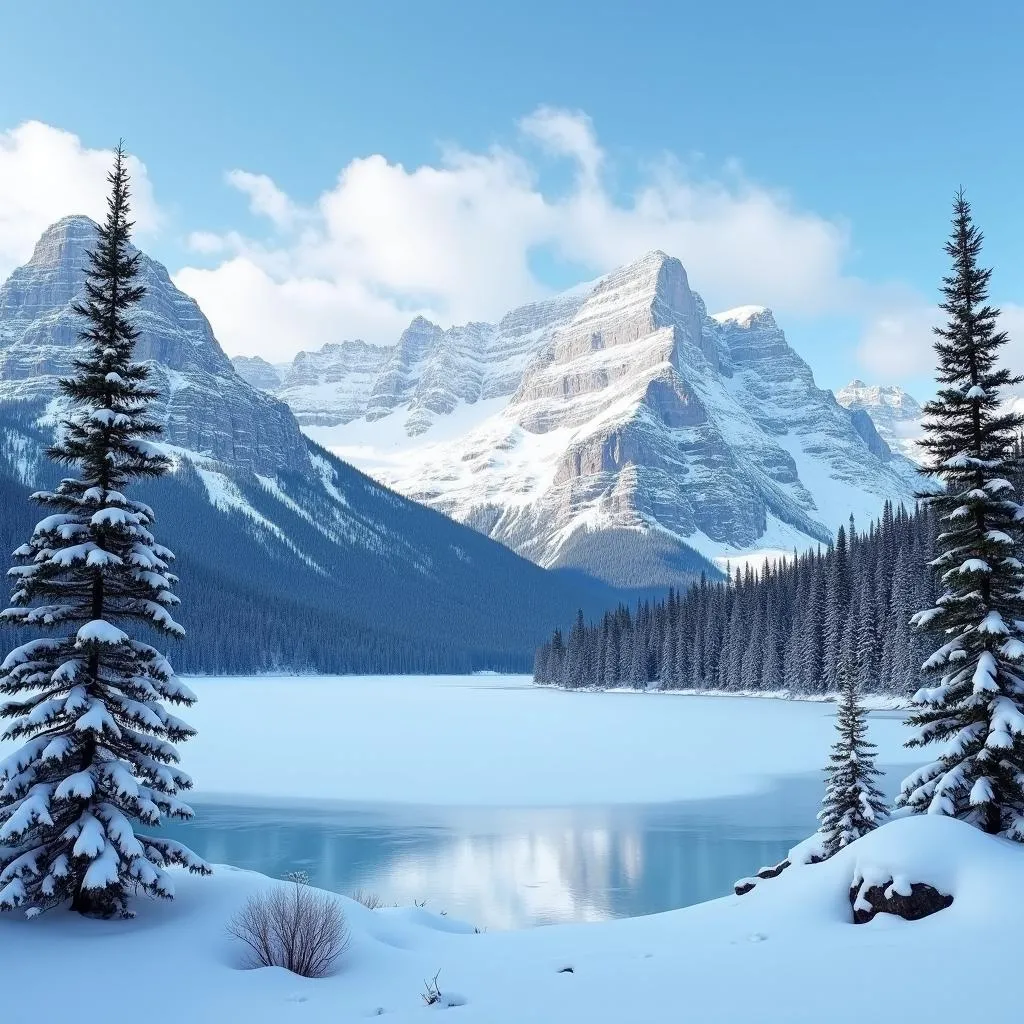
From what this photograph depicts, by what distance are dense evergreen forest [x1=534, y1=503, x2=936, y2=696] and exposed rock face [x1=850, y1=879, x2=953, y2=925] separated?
227ft

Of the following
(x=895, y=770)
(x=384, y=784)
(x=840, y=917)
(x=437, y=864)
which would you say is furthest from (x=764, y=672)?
(x=840, y=917)

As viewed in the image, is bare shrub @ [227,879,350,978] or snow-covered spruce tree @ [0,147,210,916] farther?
snow-covered spruce tree @ [0,147,210,916]

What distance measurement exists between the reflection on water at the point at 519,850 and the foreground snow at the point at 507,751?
3.05m

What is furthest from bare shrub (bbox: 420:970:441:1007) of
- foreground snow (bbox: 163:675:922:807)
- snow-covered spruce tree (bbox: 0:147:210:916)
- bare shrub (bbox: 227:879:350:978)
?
foreground snow (bbox: 163:675:922:807)

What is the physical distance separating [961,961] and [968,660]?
28.4 ft

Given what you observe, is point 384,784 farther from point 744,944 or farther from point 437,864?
point 744,944

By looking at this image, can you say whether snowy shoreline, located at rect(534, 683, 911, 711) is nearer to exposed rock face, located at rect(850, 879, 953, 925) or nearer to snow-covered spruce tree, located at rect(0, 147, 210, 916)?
exposed rock face, located at rect(850, 879, 953, 925)

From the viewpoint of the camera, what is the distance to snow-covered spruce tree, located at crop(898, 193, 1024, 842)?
18.4 meters

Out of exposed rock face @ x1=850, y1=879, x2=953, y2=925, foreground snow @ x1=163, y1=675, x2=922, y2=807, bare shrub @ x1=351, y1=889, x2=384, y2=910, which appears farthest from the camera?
foreground snow @ x1=163, y1=675, x2=922, y2=807

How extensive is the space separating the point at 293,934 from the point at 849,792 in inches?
546

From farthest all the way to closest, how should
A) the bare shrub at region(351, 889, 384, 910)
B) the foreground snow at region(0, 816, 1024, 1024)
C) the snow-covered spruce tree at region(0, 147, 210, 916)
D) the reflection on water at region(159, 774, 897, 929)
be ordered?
the reflection on water at region(159, 774, 897, 929) → the bare shrub at region(351, 889, 384, 910) → the snow-covered spruce tree at region(0, 147, 210, 916) → the foreground snow at region(0, 816, 1024, 1024)

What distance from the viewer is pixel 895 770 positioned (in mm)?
44469

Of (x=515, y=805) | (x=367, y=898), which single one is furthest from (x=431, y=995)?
(x=515, y=805)

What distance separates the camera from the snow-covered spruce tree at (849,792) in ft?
70.8
